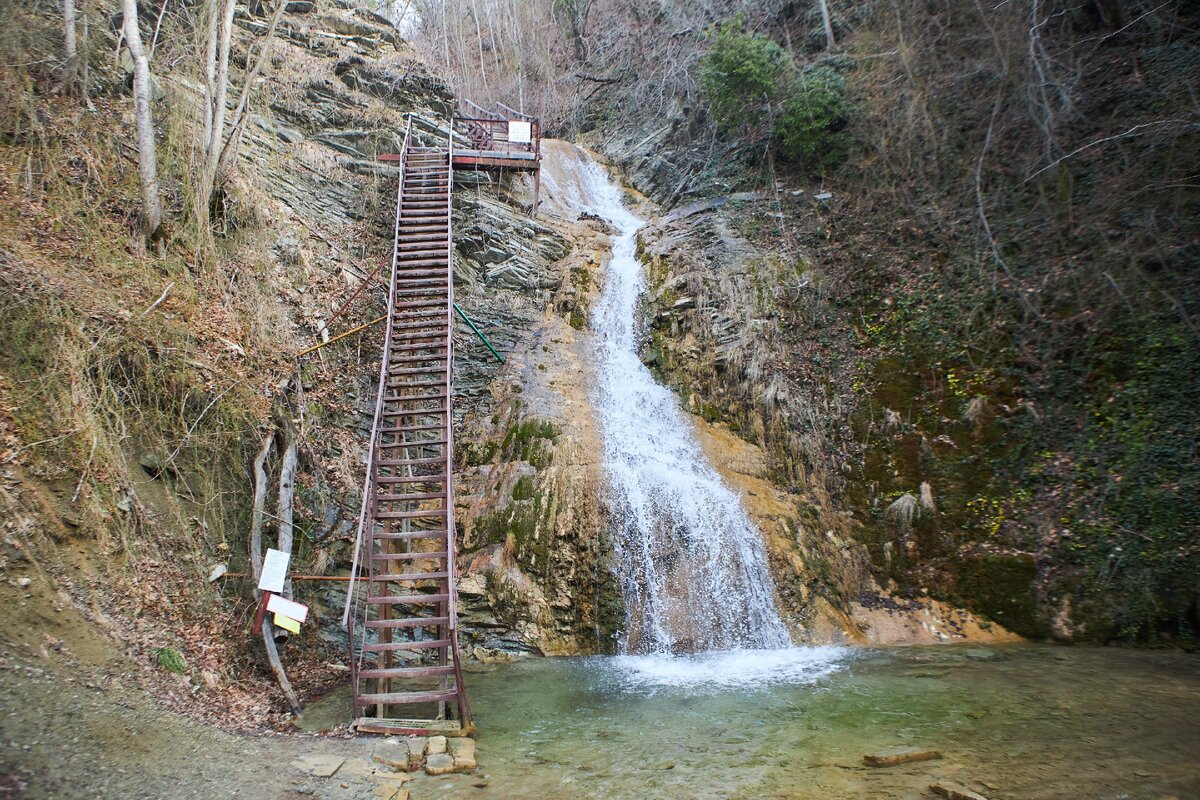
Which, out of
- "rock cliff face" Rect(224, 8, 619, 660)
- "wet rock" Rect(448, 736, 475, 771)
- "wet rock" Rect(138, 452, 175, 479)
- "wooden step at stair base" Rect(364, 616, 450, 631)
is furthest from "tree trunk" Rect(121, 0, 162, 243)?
"wet rock" Rect(448, 736, 475, 771)

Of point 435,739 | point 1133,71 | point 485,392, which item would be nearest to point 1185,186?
point 1133,71

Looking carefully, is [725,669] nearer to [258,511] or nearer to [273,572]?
[273,572]

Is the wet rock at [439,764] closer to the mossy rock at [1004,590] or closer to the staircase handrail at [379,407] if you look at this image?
the staircase handrail at [379,407]

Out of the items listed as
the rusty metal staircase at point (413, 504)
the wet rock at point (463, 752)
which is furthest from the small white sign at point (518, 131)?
the wet rock at point (463, 752)

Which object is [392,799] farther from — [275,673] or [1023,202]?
[1023,202]

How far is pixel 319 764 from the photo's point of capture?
520 centimetres

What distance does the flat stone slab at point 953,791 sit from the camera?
15.0 feet

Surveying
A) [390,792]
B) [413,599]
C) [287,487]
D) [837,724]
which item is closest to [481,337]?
[287,487]

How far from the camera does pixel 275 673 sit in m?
6.70

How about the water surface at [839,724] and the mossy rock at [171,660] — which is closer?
the water surface at [839,724]

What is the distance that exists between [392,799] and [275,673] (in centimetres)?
262

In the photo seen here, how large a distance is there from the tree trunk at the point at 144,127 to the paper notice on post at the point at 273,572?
16.2 feet

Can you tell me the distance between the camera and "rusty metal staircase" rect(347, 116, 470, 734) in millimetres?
6797

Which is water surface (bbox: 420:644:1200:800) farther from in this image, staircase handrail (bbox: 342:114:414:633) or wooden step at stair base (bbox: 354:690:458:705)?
staircase handrail (bbox: 342:114:414:633)
